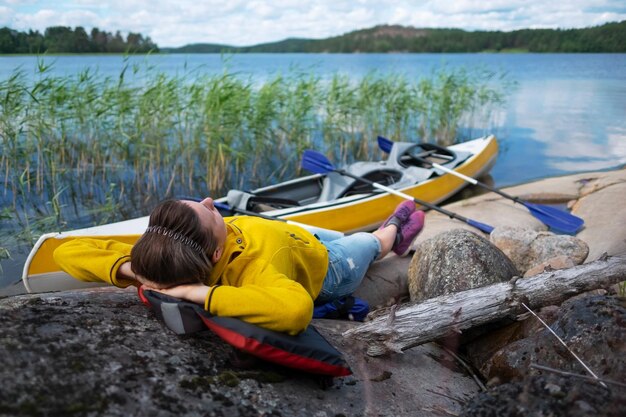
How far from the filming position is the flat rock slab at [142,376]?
5.27 feet

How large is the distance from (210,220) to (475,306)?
4.54 ft

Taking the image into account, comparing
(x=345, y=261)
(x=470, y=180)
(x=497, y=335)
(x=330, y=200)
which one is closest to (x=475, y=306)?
(x=497, y=335)

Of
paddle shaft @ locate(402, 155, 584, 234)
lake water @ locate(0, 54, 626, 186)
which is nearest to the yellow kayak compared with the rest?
paddle shaft @ locate(402, 155, 584, 234)

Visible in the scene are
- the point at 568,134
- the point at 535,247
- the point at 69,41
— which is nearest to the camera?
the point at 535,247

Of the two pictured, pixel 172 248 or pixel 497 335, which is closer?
pixel 172 248

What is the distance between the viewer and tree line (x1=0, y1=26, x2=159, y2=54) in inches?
254

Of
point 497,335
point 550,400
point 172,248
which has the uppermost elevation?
point 172,248

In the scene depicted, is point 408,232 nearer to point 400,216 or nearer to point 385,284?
point 400,216

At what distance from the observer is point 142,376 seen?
176 centimetres

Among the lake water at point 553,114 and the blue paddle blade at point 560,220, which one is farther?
the lake water at point 553,114

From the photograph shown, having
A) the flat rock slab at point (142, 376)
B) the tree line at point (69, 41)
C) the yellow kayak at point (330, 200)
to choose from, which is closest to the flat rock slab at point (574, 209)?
the yellow kayak at point (330, 200)

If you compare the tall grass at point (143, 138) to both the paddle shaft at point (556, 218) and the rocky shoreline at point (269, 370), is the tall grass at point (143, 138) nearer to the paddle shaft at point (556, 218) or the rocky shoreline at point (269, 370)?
the paddle shaft at point (556, 218)

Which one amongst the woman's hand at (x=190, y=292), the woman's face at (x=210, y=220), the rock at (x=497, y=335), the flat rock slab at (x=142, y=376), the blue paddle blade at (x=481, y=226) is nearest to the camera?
the flat rock slab at (x=142, y=376)

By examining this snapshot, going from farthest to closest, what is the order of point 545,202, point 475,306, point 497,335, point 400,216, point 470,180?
point 545,202 → point 470,180 → point 400,216 → point 497,335 → point 475,306
